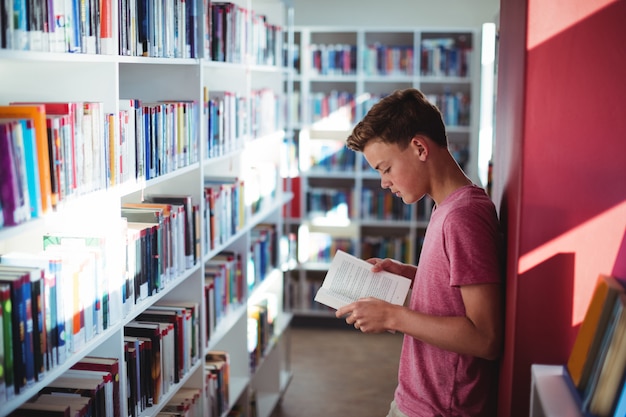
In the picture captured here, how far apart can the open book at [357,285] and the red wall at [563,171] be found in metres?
0.50

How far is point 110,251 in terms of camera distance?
2100 millimetres

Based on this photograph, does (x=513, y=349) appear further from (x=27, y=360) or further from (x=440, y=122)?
(x=27, y=360)

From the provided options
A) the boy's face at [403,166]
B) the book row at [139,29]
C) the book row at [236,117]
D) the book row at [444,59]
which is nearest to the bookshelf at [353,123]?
the book row at [444,59]

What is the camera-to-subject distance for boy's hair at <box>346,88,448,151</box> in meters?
1.99

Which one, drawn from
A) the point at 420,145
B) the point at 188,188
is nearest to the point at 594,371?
the point at 420,145

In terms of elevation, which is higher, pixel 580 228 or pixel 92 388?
pixel 580 228

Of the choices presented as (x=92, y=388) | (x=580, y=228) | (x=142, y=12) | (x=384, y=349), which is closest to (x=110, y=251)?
(x=92, y=388)

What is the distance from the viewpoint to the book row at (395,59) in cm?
591

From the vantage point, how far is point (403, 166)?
2.02 meters

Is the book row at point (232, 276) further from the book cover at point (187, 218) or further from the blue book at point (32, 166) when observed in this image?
the blue book at point (32, 166)

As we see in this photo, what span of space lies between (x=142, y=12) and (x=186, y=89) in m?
0.50

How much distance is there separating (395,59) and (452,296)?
4335 millimetres

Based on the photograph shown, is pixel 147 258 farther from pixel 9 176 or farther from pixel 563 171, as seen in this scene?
pixel 563 171

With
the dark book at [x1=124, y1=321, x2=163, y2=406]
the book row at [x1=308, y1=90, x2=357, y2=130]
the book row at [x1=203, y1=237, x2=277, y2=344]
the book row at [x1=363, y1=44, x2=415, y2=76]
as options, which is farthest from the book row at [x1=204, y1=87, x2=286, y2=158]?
the book row at [x1=363, y1=44, x2=415, y2=76]
